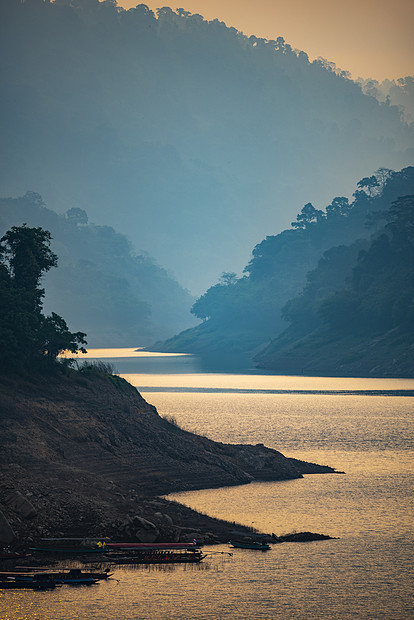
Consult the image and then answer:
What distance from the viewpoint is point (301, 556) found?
143 ft

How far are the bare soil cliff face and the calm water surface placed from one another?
3090 millimetres

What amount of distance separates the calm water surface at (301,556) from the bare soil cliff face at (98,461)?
3.09 meters

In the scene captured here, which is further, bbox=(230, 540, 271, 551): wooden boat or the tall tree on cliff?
the tall tree on cliff

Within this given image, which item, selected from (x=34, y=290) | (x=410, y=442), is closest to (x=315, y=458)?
(x=410, y=442)

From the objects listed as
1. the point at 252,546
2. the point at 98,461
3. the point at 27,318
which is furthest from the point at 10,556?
the point at 27,318

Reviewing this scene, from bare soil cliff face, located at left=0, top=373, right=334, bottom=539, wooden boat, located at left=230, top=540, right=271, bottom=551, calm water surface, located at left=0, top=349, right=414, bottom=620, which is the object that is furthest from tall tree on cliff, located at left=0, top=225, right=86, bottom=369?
wooden boat, located at left=230, top=540, right=271, bottom=551

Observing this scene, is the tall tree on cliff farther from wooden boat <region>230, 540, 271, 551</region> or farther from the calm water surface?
wooden boat <region>230, 540, 271, 551</region>

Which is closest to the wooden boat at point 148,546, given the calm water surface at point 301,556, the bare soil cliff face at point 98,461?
the calm water surface at point 301,556

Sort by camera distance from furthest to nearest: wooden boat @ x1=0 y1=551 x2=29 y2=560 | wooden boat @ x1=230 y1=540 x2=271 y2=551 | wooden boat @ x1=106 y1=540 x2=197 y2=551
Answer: wooden boat @ x1=230 y1=540 x2=271 y2=551, wooden boat @ x1=106 y1=540 x2=197 y2=551, wooden boat @ x1=0 y1=551 x2=29 y2=560

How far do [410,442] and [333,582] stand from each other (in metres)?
44.5

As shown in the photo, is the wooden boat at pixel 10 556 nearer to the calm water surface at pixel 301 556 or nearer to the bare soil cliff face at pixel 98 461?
the bare soil cliff face at pixel 98 461

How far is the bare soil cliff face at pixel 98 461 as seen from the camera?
45.4 meters

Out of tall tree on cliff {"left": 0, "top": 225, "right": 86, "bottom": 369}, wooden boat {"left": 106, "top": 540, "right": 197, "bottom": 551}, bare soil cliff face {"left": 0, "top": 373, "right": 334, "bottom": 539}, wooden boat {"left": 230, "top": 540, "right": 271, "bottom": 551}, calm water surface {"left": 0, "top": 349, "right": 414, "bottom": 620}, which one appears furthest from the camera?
tall tree on cliff {"left": 0, "top": 225, "right": 86, "bottom": 369}

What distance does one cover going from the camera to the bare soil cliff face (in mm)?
45438
